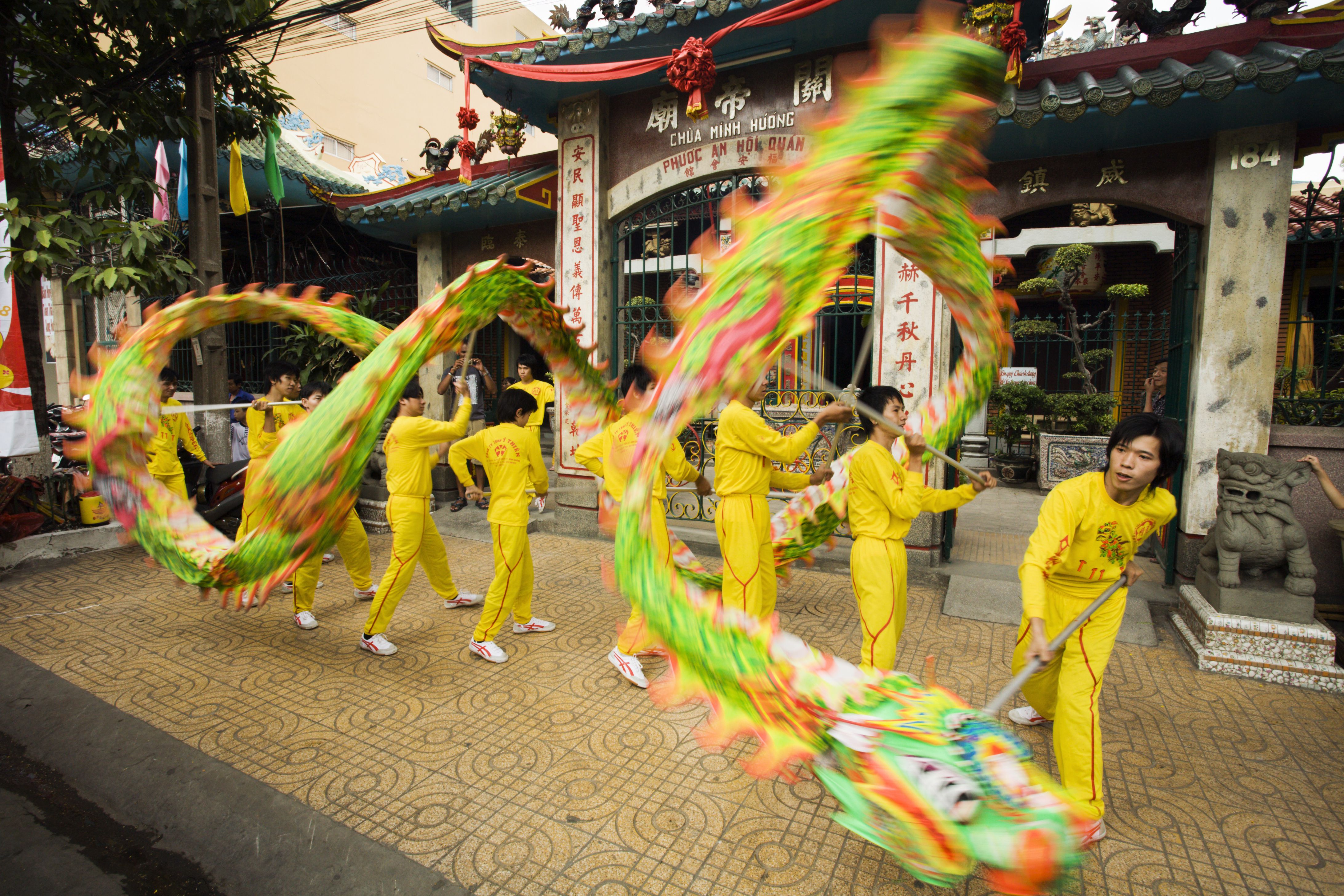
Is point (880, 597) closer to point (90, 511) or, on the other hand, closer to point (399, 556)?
point (399, 556)

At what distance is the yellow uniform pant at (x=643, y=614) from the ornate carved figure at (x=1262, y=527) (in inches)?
124

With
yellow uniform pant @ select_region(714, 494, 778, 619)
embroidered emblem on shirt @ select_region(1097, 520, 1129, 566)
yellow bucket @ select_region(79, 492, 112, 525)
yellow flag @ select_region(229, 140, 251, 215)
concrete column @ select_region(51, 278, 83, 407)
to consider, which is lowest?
yellow bucket @ select_region(79, 492, 112, 525)

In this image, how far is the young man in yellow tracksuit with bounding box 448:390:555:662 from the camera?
370 centimetres

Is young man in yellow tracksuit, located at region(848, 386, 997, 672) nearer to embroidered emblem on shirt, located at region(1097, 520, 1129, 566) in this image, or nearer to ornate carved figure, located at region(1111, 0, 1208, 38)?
embroidered emblem on shirt, located at region(1097, 520, 1129, 566)

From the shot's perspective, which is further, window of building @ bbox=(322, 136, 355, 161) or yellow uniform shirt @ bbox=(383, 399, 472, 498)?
window of building @ bbox=(322, 136, 355, 161)

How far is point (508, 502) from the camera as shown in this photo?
12.5ft

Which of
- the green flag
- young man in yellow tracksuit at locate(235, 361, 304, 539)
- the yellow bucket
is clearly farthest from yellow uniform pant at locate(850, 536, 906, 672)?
the green flag

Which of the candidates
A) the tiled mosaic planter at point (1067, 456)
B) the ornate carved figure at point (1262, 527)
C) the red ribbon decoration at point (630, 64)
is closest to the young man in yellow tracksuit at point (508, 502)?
the red ribbon decoration at point (630, 64)

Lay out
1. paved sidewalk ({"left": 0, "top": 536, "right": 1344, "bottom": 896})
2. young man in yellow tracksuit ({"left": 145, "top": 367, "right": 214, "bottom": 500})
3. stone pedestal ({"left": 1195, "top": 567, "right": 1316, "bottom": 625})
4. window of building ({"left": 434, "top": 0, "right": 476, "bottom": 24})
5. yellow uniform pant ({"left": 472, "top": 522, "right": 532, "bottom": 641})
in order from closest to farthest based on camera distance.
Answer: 1. paved sidewalk ({"left": 0, "top": 536, "right": 1344, "bottom": 896})
2. stone pedestal ({"left": 1195, "top": 567, "right": 1316, "bottom": 625})
3. yellow uniform pant ({"left": 472, "top": 522, "right": 532, "bottom": 641})
4. young man in yellow tracksuit ({"left": 145, "top": 367, "right": 214, "bottom": 500})
5. window of building ({"left": 434, "top": 0, "right": 476, "bottom": 24})

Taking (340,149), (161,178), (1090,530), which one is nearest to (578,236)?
(1090,530)

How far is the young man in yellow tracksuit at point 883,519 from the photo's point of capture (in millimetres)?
2785

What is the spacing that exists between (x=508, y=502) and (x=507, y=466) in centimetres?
21

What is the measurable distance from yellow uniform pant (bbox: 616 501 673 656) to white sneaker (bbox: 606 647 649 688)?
3 cm

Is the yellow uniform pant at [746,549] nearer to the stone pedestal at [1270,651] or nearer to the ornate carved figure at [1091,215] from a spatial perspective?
the stone pedestal at [1270,651]
